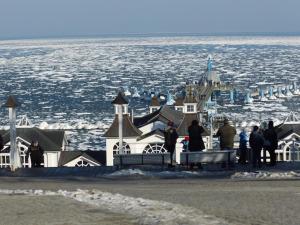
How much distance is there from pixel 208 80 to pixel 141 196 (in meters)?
56.8

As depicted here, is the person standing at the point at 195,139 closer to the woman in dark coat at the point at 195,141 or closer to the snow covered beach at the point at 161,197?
the woman in dark coat at the point at 195,141

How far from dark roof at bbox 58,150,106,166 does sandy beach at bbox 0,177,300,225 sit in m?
9.94

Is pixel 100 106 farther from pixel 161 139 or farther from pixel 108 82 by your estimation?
pixel 161 139

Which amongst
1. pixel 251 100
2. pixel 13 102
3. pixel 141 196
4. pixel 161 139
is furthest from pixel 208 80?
pixel 141 196

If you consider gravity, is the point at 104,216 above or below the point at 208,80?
below

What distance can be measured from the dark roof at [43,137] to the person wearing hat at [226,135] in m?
8.83

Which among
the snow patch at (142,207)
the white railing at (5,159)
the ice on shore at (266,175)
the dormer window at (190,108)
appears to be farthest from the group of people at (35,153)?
the dormer window at (190,108)

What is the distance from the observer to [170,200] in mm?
12672

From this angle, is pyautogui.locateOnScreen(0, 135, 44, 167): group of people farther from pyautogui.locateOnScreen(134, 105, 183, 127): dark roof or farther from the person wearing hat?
pyautogui.locateOnScreen(134, 105, 183, 127): dark roof

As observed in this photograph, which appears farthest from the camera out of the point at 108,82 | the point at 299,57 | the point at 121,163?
the point at 299,57

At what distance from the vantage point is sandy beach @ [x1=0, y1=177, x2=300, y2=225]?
10.9m

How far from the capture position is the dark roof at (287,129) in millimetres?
26891

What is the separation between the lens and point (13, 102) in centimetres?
1927

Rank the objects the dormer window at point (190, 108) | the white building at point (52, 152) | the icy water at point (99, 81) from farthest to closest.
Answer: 1. the icy water at point (99, 81)
2. the dormer window at point (190, 108)
3. the white building at point (52, 152)
